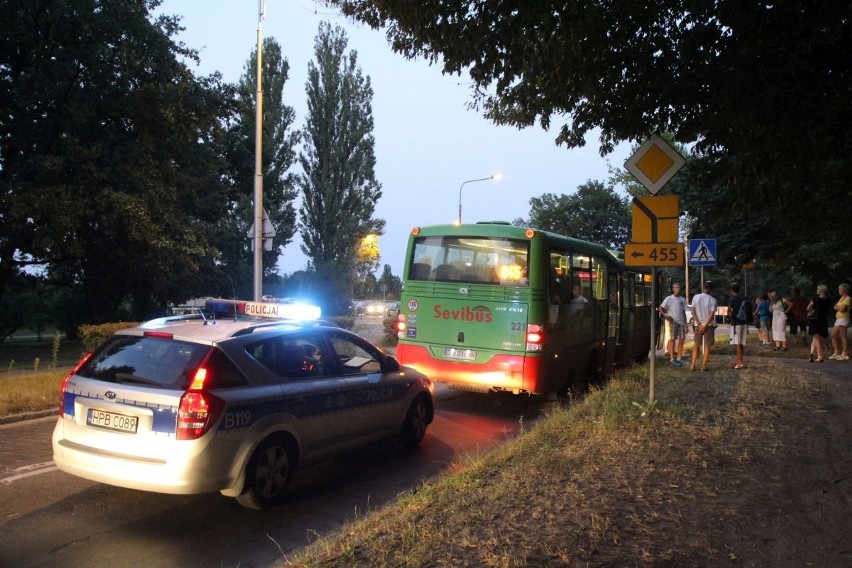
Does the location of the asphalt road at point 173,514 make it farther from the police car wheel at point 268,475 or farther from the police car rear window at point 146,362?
the police car rear window at point 146,362

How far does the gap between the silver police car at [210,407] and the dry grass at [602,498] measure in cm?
108

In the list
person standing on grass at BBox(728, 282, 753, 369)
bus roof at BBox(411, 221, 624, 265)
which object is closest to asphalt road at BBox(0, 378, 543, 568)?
bus roof at BBox(411, 221, 624, 265)

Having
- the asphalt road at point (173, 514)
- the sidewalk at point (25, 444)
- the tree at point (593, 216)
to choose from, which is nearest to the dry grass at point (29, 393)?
the sidewalk at point (25, 444)

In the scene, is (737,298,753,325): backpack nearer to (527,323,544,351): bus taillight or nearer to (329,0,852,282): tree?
(329,0,852,282): tree

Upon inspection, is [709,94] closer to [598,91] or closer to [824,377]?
[598,91]

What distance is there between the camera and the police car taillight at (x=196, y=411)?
4637 mm

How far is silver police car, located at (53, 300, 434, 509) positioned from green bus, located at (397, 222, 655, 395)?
144 inches

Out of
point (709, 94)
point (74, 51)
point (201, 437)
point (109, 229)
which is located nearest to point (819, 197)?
point (709, 94)

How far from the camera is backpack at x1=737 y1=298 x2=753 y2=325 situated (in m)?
12.6

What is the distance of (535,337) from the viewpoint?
9.27 meters

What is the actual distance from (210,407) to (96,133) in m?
17.8

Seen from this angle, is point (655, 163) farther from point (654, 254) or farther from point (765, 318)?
point (765, 318)

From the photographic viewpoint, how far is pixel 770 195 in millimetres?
7773

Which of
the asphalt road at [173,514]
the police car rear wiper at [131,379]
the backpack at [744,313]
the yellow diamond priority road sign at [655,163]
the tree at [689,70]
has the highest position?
the tree at [689,70]
